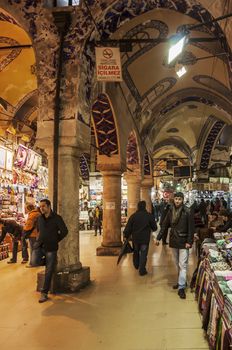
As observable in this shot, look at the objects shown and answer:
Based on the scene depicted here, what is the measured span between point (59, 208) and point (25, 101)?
6322mm

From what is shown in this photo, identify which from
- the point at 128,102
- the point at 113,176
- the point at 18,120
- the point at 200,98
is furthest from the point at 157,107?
the point at 18,120

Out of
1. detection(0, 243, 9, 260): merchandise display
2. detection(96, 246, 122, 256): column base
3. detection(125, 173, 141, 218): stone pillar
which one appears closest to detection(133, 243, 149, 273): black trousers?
detection(96, 246, 122, 256): column base

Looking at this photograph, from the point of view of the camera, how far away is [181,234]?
20.1ft

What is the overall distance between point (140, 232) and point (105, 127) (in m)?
3.93

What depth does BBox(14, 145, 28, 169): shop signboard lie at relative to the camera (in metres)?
12.2

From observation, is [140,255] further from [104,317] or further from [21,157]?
[21,157]

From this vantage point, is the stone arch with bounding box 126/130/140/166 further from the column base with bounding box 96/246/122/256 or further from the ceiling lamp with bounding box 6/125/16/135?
the column base with bounding box 96/246/122/256

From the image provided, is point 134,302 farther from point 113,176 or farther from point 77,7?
point 113,176

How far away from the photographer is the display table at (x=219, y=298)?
9.78ft

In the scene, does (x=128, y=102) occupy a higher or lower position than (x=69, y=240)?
higher

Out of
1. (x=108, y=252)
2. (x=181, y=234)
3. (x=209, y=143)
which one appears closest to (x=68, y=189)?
(x=181, y=234)

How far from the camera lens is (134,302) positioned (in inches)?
226

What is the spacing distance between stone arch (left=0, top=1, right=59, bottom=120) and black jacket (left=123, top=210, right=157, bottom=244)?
2765 mm

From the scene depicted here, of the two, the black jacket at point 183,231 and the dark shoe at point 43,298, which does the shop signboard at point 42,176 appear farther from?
the black jacket at point 183,231
